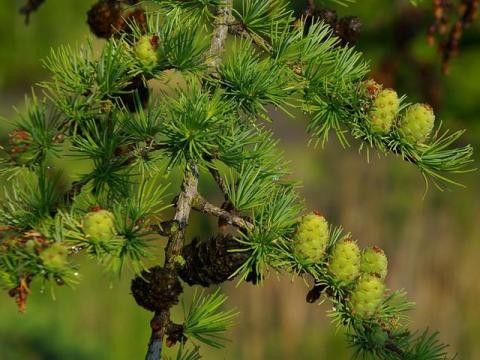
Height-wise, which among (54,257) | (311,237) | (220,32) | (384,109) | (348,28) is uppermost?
(348,28)

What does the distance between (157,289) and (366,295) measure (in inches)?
14.4

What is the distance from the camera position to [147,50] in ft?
5.63

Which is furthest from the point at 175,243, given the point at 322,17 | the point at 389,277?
the point at 389,277

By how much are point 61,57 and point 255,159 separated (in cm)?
41

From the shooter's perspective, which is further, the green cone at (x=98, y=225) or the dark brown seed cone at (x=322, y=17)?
the dark brown seed cone at (x=322, y=17)

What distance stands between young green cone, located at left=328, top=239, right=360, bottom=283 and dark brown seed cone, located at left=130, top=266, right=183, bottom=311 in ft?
0.90

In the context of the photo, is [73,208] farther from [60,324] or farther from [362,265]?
[60,324]

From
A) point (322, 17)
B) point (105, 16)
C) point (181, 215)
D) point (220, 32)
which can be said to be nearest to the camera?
point (181, 215)

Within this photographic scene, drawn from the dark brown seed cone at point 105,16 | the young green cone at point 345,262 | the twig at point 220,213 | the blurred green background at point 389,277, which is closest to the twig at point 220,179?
the twig at point 220,213

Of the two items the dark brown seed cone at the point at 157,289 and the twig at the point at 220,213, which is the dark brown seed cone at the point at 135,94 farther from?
the dark brown seed cone at the point at 157,289

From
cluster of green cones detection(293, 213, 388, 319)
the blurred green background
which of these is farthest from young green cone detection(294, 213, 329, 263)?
the blurred green background

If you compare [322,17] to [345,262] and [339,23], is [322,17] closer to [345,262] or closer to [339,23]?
[339,23]

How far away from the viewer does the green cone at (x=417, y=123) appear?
66.5 inches

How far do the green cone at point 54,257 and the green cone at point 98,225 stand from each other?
0.21 feet
